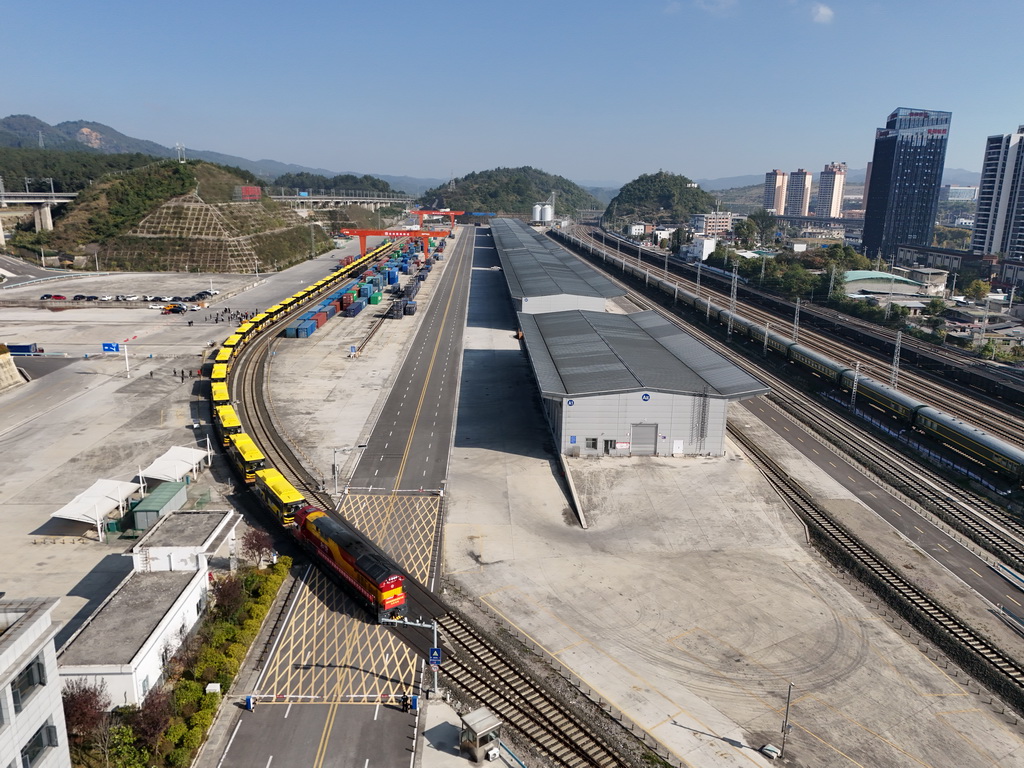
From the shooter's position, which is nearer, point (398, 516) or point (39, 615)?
point (39, 615)

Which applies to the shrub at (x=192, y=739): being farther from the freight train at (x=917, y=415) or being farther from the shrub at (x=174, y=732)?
the freight train at (x=917, y=415)

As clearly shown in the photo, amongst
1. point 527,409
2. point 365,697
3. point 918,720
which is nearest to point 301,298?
point 527,409

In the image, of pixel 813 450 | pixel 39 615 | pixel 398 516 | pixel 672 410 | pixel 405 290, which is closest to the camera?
pixel 39 615

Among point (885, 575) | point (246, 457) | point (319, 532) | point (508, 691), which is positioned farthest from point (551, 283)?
point (508, 691)

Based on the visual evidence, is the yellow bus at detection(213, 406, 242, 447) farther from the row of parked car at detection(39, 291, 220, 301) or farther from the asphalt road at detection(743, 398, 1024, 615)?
the row of parked car at detection(39, 291, 220, 301)

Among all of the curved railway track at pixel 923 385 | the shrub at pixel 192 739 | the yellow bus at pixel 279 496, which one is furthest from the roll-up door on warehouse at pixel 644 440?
the shrub at pixel 192 739

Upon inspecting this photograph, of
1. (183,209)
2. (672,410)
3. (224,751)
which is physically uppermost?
(183,209)

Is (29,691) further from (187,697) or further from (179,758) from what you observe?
(187,697)

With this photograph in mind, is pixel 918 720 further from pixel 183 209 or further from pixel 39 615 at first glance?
pixel 183 209
